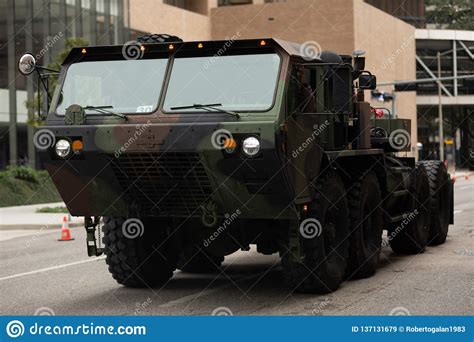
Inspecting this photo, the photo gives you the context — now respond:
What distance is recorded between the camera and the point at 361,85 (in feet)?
38.0

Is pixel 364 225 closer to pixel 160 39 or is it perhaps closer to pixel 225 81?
pixel 225 81

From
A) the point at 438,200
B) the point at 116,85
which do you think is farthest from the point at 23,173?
the point at 116,85

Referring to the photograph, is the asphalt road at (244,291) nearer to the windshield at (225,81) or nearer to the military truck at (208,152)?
the military truck at (208,152)

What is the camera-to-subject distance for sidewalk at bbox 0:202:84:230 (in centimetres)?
2300

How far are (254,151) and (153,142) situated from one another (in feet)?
3.41

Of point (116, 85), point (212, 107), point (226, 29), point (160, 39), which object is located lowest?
point (212, 107)

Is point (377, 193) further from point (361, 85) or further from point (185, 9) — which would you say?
point (185, 9)
